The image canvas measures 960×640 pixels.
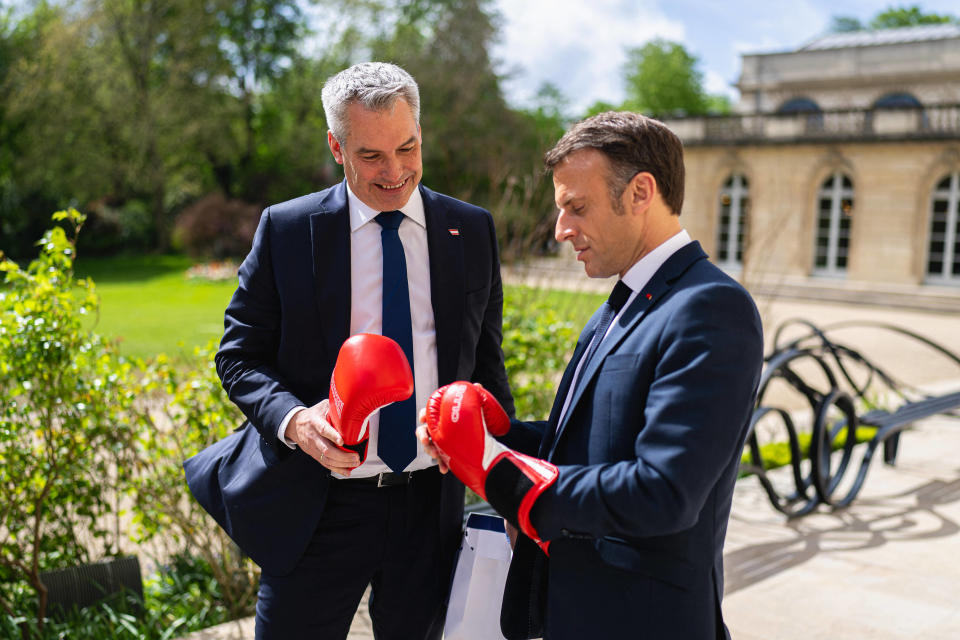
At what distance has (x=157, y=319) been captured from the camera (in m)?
16.4

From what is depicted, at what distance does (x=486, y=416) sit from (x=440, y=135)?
32.8 m

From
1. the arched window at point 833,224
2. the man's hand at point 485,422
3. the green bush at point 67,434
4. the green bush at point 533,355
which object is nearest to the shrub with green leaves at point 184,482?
the green bush at point 67,434

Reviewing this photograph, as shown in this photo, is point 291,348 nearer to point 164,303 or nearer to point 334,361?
point 334,361

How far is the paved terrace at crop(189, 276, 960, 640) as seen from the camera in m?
3.65

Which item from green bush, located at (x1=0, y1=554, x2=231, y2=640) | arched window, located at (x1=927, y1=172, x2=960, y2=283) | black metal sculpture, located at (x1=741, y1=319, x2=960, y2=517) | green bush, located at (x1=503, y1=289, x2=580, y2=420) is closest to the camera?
green bush, located at (x1=0, y1=554, x2=231, y2=640)

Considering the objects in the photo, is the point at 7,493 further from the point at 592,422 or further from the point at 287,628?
the point at 592,422

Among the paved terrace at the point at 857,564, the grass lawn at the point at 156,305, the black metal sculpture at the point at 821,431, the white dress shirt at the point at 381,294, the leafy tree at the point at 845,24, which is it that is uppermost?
the leafy tree at the point at 845,24

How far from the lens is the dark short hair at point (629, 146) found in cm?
158

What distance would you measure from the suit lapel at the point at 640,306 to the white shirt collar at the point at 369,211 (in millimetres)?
775

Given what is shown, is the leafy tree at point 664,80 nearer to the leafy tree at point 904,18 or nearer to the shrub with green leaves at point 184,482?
the leafy tree at point 904,18

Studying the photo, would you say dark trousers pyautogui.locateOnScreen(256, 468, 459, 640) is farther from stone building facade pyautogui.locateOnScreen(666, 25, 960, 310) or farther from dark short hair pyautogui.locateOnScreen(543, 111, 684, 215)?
stone building facade pyautogui.locateOnScreen(666, 25, 960, 310)

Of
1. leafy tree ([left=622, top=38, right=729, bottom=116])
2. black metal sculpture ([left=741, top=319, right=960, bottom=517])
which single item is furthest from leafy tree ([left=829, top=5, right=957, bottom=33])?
black metal sculpture ([left=741, top=319, right=960, bottom=517])

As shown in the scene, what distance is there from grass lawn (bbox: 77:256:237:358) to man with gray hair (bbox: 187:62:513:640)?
21.1 ft

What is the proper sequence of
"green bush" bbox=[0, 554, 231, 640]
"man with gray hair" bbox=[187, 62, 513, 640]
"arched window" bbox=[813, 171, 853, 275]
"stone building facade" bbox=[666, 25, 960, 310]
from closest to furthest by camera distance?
1. "man with gray hair" bbox=[187, 62, 513, 640]
2. "green bush" bbox=[0, 554, 231, 640]
3. "stone building facade" bbox=[666, 25, 960, 310]
4. "arched window" bbox=[813, 171, 853, 275]
